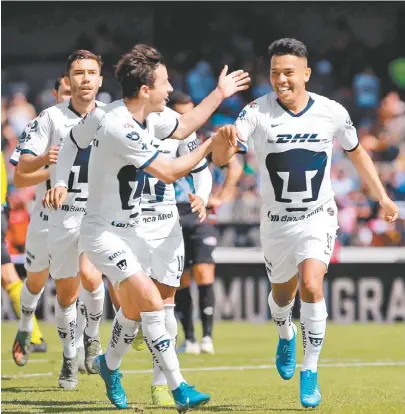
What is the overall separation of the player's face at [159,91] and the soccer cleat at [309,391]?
218 cm

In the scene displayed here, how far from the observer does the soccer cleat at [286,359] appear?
30.4 ft

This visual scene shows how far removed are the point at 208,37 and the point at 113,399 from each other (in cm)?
2112

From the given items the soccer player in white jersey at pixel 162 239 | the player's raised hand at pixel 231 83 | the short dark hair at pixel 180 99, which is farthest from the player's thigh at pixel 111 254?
the short dark hair at pixel 180 99

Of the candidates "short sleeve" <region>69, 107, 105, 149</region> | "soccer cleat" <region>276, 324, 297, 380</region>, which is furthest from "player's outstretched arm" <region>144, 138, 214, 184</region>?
"soccer cleat" <region>276, 324, 297, 380</region>

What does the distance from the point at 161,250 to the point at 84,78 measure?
6.55 ft

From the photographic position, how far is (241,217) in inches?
843

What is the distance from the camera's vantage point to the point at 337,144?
938 inches

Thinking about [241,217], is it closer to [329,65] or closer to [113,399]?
[329,65]

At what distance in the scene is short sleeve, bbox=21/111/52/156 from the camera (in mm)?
9648

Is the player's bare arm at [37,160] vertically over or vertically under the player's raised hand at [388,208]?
over

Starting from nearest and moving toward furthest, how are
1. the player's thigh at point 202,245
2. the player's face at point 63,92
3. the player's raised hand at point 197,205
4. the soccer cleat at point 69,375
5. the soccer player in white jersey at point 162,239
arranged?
the soccer player in white jersey at point 162,239, the player's raised hand at point 197,205, the soccer cleat at point 69,375, the player's face at point 63,92, the player's thigh at point 202,245

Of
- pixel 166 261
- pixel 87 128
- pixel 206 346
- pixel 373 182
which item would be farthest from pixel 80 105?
pixel 206 346

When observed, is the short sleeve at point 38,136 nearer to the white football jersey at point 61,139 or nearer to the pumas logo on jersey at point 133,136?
the white football jersey at point 61,139

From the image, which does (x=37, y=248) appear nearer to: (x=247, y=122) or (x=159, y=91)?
(x=247, y=122)
